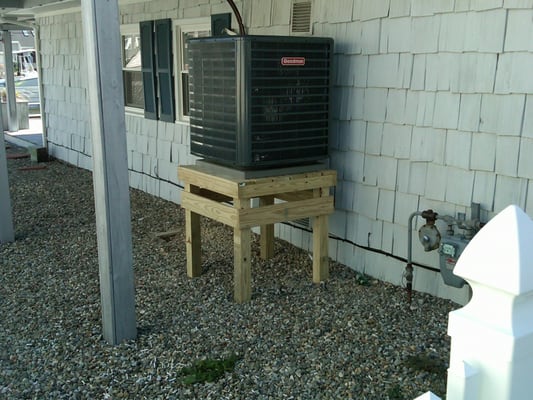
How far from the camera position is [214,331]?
11.8ft

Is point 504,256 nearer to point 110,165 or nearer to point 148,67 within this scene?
point 110,165

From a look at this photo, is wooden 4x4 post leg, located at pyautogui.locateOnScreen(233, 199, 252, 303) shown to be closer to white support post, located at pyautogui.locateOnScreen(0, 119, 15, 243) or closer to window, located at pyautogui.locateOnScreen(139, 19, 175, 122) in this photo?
white support post, located at pyautogui.locateOnScreen(0, 119, 15, 243)

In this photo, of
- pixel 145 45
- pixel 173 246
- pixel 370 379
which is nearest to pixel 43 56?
pixel 145 45

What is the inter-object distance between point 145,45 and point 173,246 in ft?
9.60

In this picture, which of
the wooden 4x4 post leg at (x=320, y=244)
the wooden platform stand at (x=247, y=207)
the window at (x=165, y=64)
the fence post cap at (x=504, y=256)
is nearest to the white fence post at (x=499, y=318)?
the fence post cap at (x=504, y=256)

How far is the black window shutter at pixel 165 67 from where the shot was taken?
6691 millimetres

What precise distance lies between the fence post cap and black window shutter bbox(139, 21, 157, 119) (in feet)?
21.1

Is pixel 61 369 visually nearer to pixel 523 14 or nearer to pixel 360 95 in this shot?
pixel 360 95

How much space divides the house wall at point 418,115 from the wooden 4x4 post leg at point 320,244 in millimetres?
377

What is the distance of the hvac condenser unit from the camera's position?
3896mm

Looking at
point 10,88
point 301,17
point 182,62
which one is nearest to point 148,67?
point 182,62

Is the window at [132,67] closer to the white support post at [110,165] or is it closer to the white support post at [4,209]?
the white support post at [4,209]

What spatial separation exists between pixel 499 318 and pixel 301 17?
13.9 ft

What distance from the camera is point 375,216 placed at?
4.45 meters
